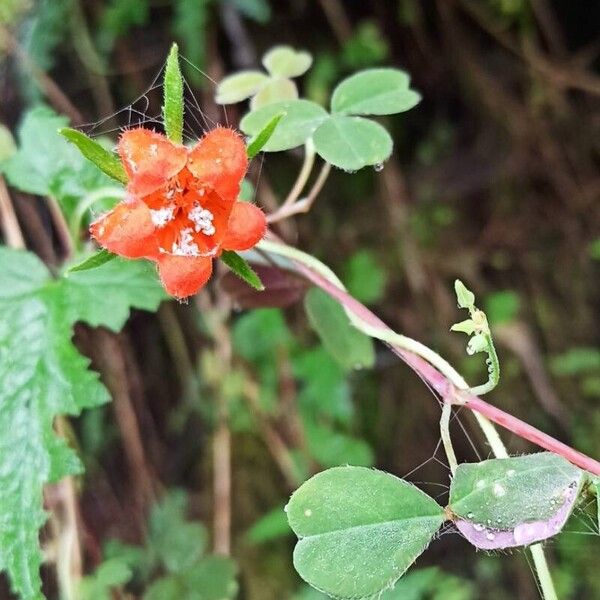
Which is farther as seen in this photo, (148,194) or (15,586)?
(15,586)

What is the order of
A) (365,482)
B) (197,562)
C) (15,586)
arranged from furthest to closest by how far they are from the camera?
1. (197,562)
2. (15,586)
3. (365,482)

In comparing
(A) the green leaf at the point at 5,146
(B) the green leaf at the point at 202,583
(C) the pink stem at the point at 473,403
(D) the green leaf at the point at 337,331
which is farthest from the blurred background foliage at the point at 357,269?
(C) the pink stem at the point at 473,403

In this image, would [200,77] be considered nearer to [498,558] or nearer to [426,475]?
[426,475]

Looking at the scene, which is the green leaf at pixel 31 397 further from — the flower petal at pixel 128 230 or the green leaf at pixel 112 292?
the flower petal at pixel 128 230

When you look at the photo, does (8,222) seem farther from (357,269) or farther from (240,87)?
(357,269)

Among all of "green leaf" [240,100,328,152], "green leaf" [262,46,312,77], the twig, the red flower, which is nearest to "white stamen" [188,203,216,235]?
the red flower

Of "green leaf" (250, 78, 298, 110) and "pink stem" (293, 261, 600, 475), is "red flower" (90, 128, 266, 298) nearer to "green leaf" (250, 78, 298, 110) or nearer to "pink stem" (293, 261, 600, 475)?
"pink stem" (293, 261, 600, 475)

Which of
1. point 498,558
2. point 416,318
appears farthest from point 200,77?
point 498,558
